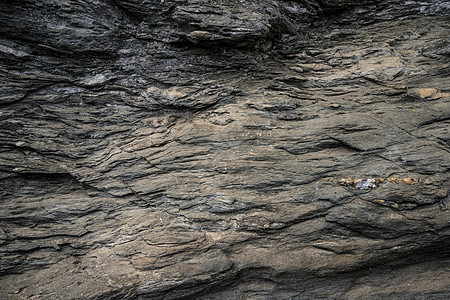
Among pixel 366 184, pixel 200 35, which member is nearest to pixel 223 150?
pixel 200 35

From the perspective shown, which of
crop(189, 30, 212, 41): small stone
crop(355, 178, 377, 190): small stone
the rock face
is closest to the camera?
the rock face

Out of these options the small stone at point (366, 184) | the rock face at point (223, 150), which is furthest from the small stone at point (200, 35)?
the small stone at point (366, 184)

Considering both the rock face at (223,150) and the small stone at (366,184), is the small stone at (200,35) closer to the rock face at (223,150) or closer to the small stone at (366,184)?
the rock face at (223,150)

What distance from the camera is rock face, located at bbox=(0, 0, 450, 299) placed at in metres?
5.98

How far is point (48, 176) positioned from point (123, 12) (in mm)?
3832

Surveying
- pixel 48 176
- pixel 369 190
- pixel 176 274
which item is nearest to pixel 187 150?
pixel 176 274

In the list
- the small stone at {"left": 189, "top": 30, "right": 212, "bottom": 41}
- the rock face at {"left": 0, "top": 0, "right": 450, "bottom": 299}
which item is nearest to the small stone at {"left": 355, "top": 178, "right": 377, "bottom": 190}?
the rock face at {"left": 0, "top": 0, "right": 450, "bottom": 299}

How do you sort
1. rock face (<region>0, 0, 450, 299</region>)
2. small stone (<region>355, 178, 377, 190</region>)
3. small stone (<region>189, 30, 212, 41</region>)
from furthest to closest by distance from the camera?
small stone (<region>189, 30, 212, 41</region>) < small stone (<region>355, 178, 377, 190</region>) < rock face (<region>0, 0, 450, 299</region>)

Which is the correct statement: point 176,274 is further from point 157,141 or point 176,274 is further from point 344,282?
point 344,282

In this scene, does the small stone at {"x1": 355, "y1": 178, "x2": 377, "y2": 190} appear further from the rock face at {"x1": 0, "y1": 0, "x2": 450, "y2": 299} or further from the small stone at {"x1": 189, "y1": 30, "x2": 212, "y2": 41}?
the small stone at {"x1": 189, "y1": 30, "x2": 212, "y2": 41}

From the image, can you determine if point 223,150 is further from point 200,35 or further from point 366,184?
point 366,184

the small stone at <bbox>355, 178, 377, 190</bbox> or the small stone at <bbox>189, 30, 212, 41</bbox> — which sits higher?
the small stone at <bbox>189, 30, 212, 41</bbox>

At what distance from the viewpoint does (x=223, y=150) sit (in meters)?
6.62

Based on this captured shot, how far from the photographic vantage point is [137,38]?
7.05 m
